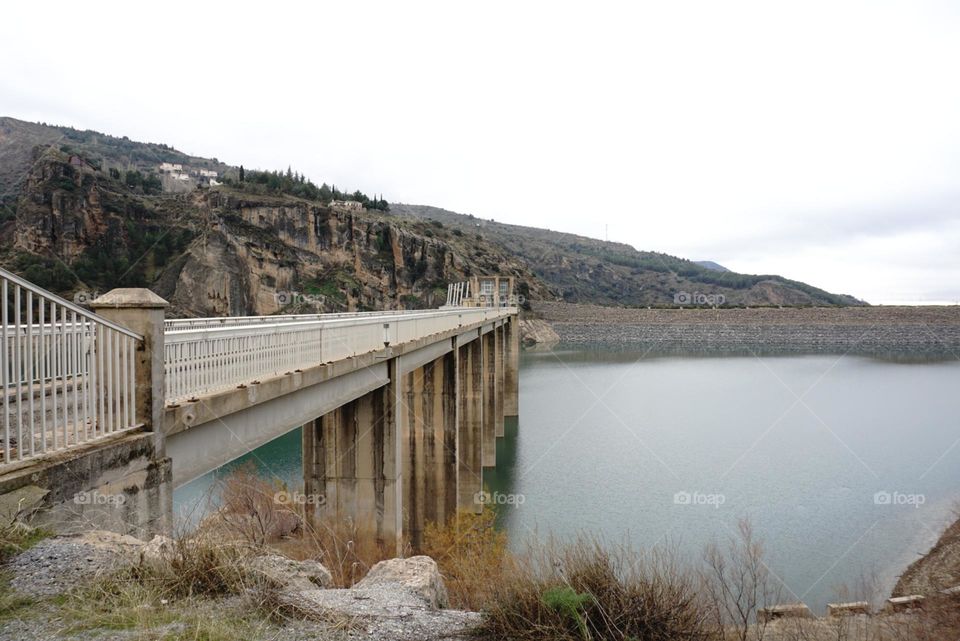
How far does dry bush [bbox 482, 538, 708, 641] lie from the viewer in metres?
3.75

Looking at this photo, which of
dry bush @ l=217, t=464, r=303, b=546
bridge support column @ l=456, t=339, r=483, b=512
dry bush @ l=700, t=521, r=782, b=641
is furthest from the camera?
bridge support column @ l=456, t=339, r=483, b=512

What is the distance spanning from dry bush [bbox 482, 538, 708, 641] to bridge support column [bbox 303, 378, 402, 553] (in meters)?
7.45

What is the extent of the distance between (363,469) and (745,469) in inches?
665

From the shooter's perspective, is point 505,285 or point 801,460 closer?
point 801,460

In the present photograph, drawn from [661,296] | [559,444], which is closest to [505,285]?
[559,444]

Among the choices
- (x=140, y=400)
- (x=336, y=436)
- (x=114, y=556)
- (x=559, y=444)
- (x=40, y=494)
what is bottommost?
(x=559, y=444)

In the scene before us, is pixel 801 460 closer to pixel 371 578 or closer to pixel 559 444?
pixel 559 444

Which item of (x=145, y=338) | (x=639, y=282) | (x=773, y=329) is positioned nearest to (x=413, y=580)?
(x=145, y=338)

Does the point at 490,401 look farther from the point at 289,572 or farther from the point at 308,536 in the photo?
the point at 289,572

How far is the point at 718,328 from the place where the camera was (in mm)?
90250

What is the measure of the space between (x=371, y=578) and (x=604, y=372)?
170ft

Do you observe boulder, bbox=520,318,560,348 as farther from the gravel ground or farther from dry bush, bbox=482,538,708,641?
the gravel ground

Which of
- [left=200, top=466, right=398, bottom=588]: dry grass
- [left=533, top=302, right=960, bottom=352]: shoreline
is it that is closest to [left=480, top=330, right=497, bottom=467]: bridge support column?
[left=200, top=466, right=398, bottom=588]: dry grass

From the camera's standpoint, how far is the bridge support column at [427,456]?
17.5 metres
